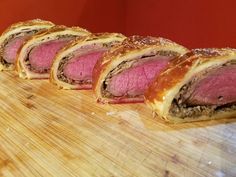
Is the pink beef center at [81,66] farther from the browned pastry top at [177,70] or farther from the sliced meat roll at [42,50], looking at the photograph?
the browned pastry top at [177,70]

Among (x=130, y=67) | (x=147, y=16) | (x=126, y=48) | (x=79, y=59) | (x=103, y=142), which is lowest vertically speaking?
(x=147, y=16)

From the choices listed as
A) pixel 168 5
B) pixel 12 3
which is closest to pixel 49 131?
pixel 12 3

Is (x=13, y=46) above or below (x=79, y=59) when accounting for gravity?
below

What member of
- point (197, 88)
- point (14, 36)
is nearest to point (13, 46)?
point (14, 36)

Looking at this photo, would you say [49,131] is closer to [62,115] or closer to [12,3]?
[62,115]

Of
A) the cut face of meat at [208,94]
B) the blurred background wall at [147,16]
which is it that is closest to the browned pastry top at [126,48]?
the cut face of meat at [208,94]

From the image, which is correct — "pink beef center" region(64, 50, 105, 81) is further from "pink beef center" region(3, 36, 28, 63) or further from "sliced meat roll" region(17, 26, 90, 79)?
"pink beef center" region(3, 36, 28, 63)

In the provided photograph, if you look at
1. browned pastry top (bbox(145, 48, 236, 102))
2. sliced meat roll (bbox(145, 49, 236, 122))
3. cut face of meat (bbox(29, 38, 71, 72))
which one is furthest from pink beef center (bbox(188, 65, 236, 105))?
cut face of meat (bbox(29, 38, 71, 72))

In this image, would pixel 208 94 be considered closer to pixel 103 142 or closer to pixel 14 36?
pixel 103 142
